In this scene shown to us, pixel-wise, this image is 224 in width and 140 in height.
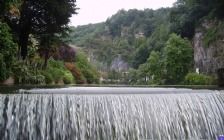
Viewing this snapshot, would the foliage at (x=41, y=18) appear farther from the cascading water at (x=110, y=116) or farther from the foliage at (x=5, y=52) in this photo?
the cascading water at (x=110, y=116)

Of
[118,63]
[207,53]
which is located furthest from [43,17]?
[118,63]

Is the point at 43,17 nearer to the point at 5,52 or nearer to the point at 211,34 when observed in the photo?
the point at 5,52

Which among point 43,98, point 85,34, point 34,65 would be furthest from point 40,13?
point 85,34

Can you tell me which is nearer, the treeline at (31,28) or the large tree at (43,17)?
the treeline at (31,28)

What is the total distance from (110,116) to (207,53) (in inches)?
1324

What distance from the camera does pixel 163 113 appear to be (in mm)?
10359

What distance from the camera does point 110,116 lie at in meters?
9.70

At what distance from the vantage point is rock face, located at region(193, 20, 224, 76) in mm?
37781

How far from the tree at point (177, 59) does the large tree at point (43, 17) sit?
24.8 metres

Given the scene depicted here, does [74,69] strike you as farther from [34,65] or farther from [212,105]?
[212,105]

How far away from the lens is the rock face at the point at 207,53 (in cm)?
3778

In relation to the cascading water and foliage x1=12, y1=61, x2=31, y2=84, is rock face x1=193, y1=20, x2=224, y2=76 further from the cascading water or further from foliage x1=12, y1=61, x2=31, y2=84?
the cascading water

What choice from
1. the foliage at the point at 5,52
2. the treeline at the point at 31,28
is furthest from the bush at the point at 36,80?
the foliage at the point at 5,52

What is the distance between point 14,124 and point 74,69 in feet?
85.9
